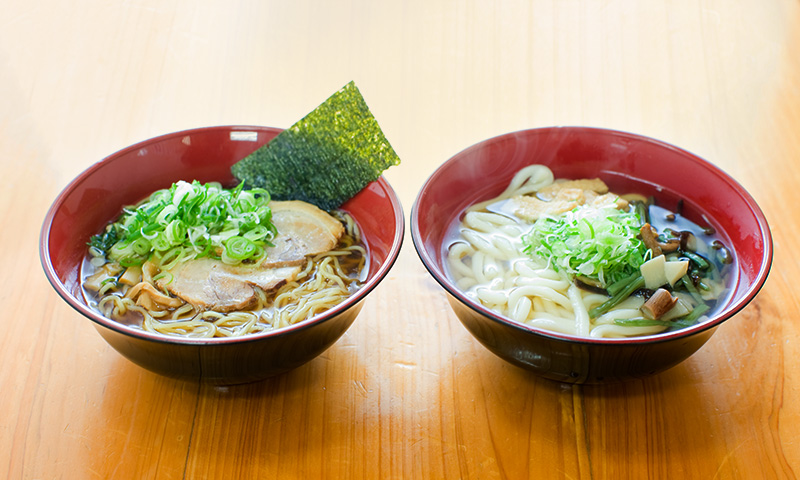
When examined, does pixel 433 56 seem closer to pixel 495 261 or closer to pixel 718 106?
pixel 718 106

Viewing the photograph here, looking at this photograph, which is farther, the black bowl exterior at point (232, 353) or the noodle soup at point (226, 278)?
the noodle soup at point (226, 278)

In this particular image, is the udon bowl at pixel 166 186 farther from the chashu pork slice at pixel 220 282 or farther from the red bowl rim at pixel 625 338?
the chashu pork slice at pixel 220 282

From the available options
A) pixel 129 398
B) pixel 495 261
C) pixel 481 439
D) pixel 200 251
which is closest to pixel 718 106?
pixel 495 261

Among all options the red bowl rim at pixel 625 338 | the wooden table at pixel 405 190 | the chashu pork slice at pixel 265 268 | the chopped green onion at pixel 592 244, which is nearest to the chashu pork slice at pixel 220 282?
the chashu pork slice at pixel 265 268

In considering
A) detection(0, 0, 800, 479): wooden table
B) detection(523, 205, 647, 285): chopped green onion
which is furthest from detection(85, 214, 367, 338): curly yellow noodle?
detection(523, 205, 647, 285): chopped green onion

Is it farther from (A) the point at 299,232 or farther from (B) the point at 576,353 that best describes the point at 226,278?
(B) the point at 576,353

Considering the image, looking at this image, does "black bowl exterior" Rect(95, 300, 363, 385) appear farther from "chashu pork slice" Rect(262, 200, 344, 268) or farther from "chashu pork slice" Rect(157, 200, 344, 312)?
"chashu pork slice" Rect(262, 200, 344, 268)

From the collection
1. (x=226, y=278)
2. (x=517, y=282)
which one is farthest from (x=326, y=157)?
(x=517, y=282)
